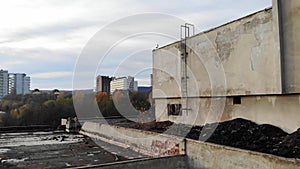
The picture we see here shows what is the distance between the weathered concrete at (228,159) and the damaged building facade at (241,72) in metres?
2.56

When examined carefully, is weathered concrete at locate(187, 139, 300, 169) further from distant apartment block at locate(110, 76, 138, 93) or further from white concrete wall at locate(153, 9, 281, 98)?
distant apartment block at locate(110, 76, 138, 93)

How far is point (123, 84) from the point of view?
24.2 m

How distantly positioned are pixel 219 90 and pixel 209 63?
123cm

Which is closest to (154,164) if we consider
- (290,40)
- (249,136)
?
(249,136)

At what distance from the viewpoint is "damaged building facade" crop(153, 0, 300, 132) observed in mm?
7637

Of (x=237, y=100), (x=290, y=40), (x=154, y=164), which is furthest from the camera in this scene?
(x=237, y=100)

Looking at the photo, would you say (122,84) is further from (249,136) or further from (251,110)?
(249,136)

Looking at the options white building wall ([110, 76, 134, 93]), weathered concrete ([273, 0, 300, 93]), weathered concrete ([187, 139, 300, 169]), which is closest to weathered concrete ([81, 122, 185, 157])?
weathered concrete ([187, 139, 300, 169])

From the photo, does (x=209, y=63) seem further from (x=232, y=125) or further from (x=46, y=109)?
(x=46, y=109)

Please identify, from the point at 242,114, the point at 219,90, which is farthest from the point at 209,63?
the point at 242,114

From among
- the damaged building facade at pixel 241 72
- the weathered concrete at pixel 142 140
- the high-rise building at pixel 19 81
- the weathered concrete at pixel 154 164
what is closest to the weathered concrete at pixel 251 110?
the damaged building facade at pixel 241 72

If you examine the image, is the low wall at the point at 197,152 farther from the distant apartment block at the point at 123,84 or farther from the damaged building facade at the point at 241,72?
the distant apartment block at the point at 123,84

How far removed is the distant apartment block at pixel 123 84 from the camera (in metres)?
23.4

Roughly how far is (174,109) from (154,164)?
6.06 m
